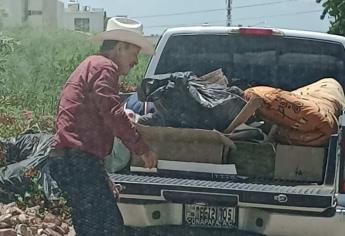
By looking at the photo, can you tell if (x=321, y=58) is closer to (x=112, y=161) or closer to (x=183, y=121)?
(x=183, y=121)

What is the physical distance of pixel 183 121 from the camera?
6.78 meters

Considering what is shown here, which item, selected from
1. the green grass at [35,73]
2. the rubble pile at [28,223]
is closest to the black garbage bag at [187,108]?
the rubble pile at [28,223]

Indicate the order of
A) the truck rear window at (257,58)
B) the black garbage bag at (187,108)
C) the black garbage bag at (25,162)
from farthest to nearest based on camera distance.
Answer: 1. the black garbage bag at (25,162)
2. the truck rear window at (257,58)
3. the black garbage bag at (187,108)

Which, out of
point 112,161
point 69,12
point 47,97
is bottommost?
point 69,12

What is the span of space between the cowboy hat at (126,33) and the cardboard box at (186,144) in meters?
0.59

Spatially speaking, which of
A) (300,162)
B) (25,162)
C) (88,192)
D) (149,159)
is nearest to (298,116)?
(300,162)

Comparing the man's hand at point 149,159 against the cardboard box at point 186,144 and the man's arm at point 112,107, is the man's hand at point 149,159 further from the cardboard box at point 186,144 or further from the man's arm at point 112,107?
the cardboard box at point 186,144

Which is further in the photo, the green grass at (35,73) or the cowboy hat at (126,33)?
the green grass at (35,73)

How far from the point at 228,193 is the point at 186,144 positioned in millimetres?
697

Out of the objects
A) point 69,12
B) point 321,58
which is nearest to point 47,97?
point 321,58

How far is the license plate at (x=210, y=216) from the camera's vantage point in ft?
20.0

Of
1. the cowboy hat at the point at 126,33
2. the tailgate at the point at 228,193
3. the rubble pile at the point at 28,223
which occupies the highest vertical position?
the cowboy hat at the point at 126,33

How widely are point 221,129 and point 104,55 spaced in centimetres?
122

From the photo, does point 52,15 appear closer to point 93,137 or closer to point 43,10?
point 43,10
